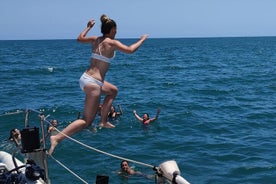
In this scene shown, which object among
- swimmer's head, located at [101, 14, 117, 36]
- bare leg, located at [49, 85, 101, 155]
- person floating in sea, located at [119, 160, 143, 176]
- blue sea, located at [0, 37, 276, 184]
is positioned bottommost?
blue sea, located at [0, 37, 276, 184]

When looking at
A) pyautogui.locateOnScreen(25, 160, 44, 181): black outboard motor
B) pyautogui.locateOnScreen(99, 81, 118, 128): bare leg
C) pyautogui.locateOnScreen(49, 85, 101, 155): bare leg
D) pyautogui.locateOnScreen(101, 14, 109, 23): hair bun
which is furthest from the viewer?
pyautogui.locateOnScreen(99, 81, 118, 128): bare leg

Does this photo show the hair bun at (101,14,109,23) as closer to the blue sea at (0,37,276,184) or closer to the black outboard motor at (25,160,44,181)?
the black outboard motor at (25,160,44,181)

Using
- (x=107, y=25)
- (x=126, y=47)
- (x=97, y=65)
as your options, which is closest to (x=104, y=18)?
(x=107, y=25)

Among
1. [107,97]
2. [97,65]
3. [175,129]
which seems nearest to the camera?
[97,65]

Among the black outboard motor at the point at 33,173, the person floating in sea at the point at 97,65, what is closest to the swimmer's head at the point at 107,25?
the person floating in sea at the point at 97,65

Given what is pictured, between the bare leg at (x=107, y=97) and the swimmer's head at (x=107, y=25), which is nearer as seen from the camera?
the swimmer's head at (x=107, y=25)

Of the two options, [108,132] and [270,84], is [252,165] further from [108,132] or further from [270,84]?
[270,84]

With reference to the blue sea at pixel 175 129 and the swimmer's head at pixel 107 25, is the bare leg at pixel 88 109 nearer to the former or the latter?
the swimmer's head at pixel 107 25

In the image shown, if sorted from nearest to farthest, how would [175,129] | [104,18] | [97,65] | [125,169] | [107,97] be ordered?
[104,18], [97,65], [107,97], [125,169], [175,129]

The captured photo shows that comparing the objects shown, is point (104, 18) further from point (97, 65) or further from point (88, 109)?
point (88, 109)

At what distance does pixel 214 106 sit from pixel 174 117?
523 centimetres

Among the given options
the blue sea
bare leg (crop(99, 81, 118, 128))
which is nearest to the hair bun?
bare leg (crop(99, 81, 118, 128))

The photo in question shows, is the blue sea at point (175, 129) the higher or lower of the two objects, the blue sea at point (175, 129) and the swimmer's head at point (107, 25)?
the lower

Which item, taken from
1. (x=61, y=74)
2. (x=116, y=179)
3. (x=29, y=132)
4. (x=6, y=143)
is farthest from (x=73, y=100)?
(x=29, y=132)
